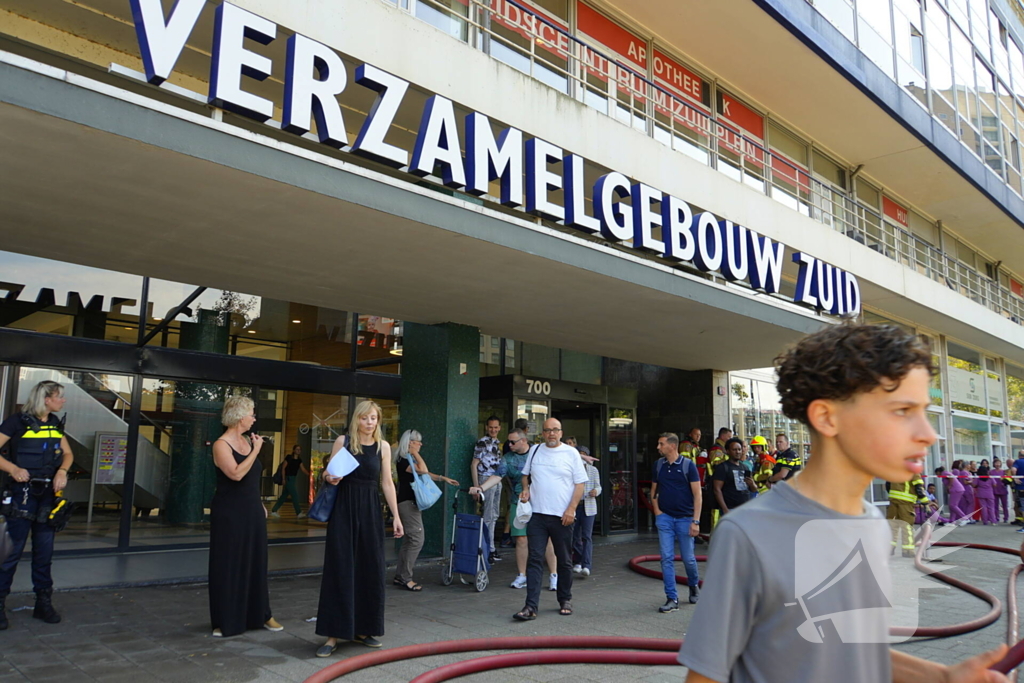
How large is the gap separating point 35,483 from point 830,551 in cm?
680

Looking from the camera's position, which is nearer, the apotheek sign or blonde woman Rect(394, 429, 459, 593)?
the apotheek sign

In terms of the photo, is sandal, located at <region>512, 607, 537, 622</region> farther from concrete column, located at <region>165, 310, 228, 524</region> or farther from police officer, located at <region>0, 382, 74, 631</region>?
concrete column, located at <region>165, 310, 228, 524</region>

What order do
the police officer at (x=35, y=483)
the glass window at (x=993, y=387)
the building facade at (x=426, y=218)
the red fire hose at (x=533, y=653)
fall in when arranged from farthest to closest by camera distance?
the glass window at (x=993, y=387) < the building facade at (x=426, y=218) < the police officer at (x=35, y=483) < the red fire hose at (x=533, y=653)

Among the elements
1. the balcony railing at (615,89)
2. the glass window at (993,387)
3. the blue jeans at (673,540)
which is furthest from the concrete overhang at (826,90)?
the blue jeans at (673,540)

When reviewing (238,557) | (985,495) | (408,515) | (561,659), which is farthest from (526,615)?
(985,495)

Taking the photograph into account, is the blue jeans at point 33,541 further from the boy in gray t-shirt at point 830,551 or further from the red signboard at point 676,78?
the red signboard at point 676,78

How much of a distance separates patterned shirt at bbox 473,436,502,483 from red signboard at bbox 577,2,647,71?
6838 millimetres

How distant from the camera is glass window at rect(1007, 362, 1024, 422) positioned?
28.1m

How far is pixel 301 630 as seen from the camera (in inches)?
257

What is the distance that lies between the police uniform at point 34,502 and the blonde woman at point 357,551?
8.45 ft

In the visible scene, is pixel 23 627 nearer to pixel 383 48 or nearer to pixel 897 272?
pixel 383 48

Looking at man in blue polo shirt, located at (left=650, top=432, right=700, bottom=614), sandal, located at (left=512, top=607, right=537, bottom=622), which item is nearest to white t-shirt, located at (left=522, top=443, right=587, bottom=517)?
sandal, located at (left=512, top=607, right=537, bottom=622)

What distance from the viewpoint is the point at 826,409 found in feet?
5.63

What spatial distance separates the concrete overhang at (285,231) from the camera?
555 centimetres
